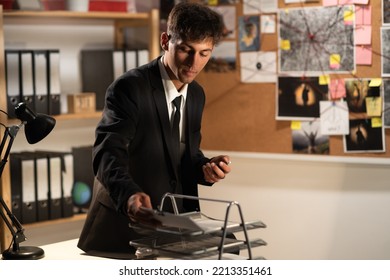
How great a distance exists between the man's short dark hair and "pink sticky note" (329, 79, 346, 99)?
137cm

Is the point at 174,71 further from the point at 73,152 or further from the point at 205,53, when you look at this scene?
the point at 73,152

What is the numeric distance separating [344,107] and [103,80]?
1326 millimetres

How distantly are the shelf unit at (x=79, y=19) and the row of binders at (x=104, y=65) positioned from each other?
0.09 meters

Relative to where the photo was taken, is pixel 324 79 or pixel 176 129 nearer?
pixel 176 129

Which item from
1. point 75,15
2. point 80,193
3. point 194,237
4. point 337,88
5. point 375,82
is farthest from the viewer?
point 80,193

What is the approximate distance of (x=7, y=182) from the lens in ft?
10.9

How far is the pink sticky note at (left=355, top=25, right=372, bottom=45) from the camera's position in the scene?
3.25 metres

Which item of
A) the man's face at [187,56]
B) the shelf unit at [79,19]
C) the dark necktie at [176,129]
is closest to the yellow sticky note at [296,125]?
the shelf unit at [79,19]

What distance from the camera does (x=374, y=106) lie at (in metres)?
3.26

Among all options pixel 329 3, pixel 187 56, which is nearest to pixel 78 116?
pixel 329 3

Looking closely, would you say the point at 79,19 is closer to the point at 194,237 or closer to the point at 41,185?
the point at 41,185

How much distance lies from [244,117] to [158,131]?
1443 millimetres

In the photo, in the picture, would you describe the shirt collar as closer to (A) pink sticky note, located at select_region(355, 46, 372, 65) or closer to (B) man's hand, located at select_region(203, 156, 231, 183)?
(B) man's hand, located at select_region(203, 156, 231, 183)

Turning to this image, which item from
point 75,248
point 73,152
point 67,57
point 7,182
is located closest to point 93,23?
point 67,57
